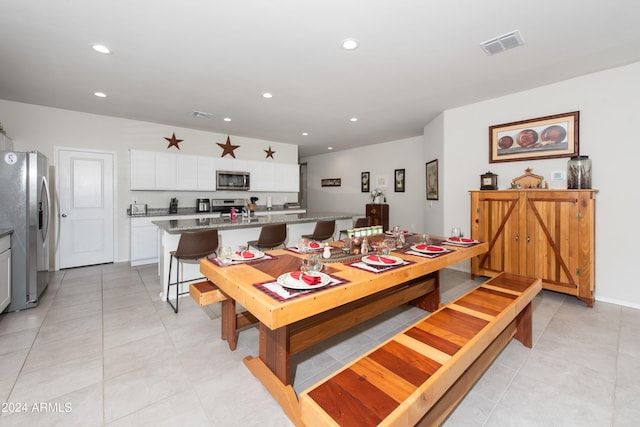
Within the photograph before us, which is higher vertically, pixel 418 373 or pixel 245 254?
pixel 245 254

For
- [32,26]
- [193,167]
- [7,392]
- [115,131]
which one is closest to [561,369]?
[7,392]

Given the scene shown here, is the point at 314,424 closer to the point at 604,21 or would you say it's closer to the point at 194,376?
the point at 194,376

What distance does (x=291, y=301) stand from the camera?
1293mm

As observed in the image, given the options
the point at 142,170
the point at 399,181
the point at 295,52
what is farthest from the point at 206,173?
the point at 399,181

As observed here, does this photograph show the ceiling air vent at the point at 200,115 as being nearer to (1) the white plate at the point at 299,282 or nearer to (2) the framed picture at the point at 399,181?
(1) the white plate at the point at 299,282

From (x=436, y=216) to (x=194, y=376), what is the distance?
4455 mm

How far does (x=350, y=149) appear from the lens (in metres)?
8.09

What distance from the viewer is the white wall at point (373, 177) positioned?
21.2 feet

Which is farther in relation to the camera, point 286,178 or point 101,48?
point 286,178

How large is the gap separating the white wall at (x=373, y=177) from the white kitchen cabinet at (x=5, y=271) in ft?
→ 15.7

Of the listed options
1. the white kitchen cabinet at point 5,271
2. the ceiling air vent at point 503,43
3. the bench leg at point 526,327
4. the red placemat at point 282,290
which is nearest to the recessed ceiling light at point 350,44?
the ceiling air vent at point 503,43

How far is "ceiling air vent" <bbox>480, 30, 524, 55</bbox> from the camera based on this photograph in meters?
2.40

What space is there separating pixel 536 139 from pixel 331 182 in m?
5.65

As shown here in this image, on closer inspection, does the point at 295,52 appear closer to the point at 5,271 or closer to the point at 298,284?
the point at 298,284
